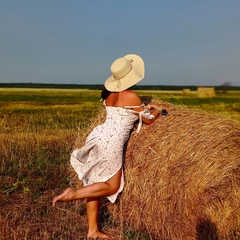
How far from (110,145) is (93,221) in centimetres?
88

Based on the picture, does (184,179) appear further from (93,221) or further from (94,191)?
(93,221)

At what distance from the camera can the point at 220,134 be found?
526cm

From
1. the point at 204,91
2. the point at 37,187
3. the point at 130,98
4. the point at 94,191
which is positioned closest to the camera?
the point at 94,191

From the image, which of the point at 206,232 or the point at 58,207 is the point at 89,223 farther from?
the point at 206,232

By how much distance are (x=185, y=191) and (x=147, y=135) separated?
795 mm

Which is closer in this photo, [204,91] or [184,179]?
[184,179]

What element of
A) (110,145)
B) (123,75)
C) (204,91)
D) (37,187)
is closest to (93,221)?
(110,145)

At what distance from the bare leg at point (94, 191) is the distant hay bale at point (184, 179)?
0.23 metres

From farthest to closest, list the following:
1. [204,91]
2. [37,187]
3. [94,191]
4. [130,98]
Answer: [204,91] < [37,187] < [130,98] < [94,191]

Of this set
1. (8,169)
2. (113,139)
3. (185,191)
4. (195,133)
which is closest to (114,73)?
(113,139)

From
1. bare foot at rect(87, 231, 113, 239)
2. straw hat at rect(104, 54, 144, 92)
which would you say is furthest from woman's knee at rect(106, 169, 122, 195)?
straw hat at rect(104, 54, 144, 92)

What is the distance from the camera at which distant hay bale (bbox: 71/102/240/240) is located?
16.7ft

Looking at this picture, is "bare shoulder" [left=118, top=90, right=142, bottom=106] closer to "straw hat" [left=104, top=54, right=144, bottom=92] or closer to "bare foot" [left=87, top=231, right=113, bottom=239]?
"straw hat" [left=104, top=54, right=144, bottom=92]

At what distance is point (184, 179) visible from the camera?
16.6 ft
